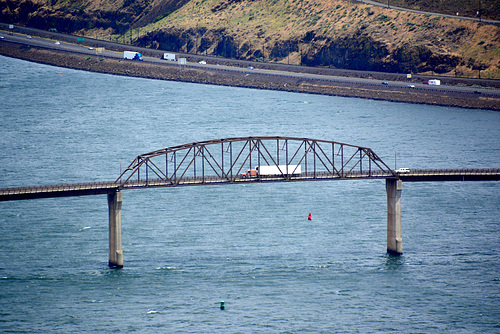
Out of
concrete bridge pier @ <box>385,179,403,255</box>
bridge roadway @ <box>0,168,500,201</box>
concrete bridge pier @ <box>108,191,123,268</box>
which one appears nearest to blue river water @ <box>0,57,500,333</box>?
concrete bridge pier @ <box>108,191,123,268</box>

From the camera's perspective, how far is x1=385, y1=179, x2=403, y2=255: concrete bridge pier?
110 m

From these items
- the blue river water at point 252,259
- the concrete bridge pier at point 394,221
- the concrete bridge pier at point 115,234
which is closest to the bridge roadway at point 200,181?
the concrete bridge pier at point 115,234

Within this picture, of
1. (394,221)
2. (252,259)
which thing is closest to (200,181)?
(252,259)

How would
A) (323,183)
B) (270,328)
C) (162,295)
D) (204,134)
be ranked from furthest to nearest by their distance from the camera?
(204,134) < (323,183) < (162,295) < (270,328)

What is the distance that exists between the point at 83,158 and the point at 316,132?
5639 cm

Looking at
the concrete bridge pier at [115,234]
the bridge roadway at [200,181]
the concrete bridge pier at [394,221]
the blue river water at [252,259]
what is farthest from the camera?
the concrete bridge pier at [394,221]

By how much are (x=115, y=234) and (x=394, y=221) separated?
37.3m

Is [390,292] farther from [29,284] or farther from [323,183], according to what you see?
[323,183]

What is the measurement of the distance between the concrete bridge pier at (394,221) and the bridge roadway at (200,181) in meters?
1.81

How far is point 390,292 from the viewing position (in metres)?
98.0

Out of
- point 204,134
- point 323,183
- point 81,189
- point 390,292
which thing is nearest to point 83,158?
point 204,134

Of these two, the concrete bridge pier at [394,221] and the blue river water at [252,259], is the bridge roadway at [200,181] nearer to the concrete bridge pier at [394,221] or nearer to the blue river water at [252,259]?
the concrete bridge pier at [394,221]

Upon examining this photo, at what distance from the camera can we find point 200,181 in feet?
359

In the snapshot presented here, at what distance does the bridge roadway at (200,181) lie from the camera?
101 m
